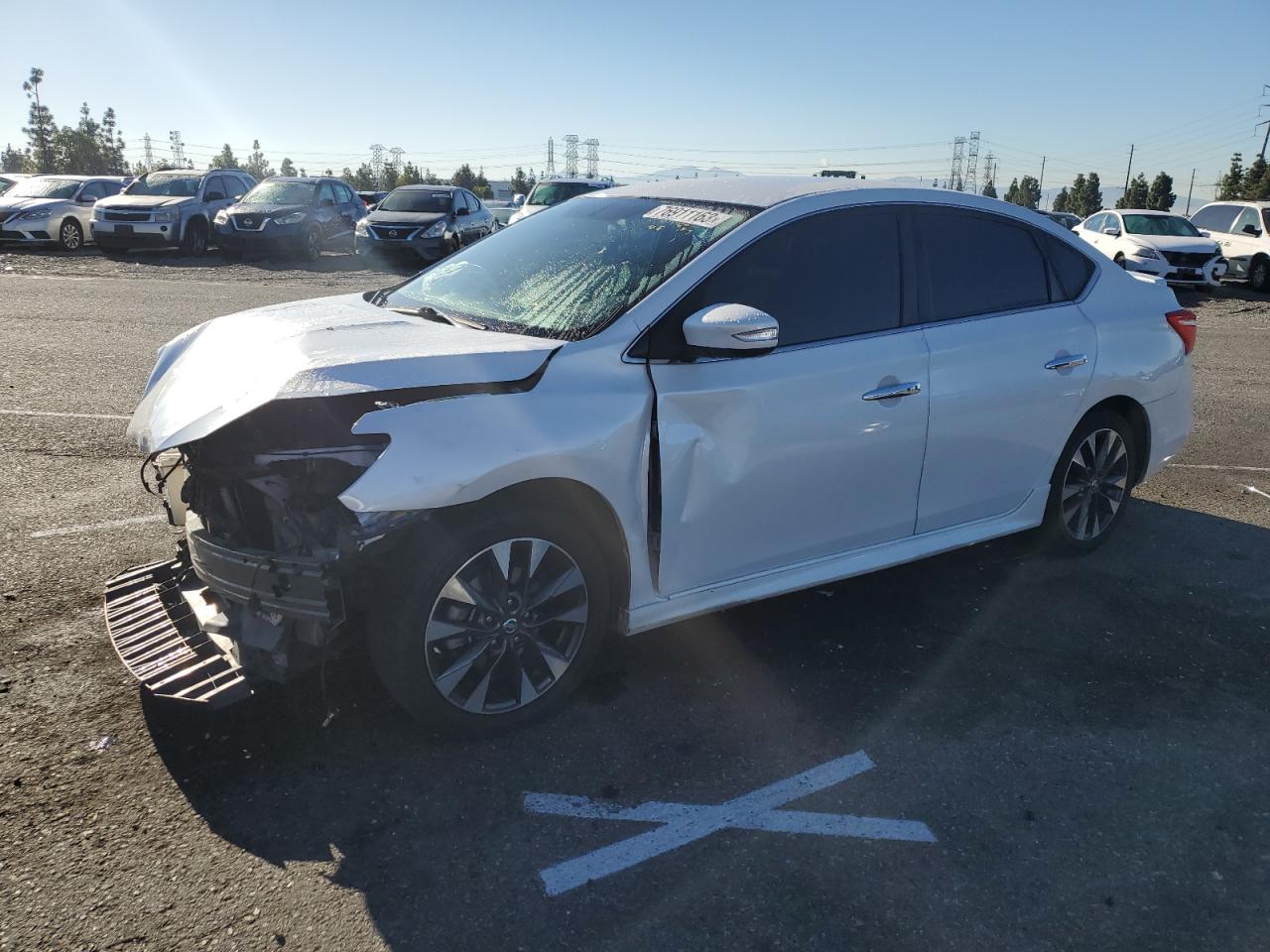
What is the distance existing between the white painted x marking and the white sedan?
0.46 metres

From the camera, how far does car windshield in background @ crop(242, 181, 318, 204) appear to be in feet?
69.1

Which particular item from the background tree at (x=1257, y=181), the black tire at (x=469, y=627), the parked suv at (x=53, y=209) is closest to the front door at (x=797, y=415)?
the black tire at (x=469, y=627)

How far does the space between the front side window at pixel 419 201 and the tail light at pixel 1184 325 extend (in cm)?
1680

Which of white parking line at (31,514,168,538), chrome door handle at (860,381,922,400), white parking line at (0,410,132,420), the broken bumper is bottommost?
white parking line at (31,514,168,538)

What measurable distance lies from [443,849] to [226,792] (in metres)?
0.74

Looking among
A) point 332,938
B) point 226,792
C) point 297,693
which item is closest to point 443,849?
point 332,938

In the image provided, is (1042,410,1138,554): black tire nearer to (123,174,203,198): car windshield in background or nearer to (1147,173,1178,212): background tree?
(123,174,203,198): car windshield in background

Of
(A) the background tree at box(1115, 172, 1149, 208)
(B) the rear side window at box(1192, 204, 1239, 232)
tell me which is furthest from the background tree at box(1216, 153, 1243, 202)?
(B) the rear side window at box(1192, 204, 1239, 232)

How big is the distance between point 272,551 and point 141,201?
66.8ft

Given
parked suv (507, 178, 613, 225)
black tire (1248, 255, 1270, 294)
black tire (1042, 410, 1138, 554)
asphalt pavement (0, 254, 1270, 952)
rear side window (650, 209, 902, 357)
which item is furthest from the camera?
parked suv (507, 178, 613, 225)

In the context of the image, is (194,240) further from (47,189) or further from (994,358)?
(994,358)

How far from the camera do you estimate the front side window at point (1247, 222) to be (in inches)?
802

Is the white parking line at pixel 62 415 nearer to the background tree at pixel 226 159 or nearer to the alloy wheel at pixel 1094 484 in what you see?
the alloy wheel at pixel 1094 484

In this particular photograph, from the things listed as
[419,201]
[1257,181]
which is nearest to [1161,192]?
[1257,181]
